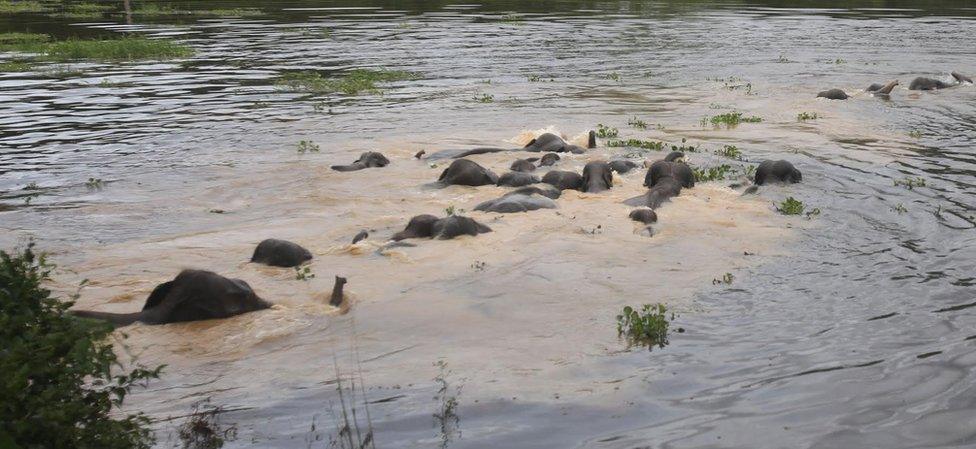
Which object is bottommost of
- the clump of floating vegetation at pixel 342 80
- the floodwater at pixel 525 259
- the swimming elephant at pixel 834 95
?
the floodwater at pixel 525 259

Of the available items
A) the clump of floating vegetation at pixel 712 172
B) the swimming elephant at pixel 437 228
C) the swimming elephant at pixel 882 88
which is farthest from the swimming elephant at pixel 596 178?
the swimming elephant at pixel 882 88

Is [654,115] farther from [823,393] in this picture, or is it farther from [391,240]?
[823,393]

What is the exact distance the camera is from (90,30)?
40.9 metres

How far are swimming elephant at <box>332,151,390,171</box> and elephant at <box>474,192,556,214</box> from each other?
137 inches

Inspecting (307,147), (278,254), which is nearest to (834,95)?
(307,147)

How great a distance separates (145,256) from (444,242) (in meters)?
3.56

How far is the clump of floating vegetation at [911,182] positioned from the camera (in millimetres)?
15195

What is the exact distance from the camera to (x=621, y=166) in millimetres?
16609

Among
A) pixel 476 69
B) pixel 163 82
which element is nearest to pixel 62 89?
pixel 163 82

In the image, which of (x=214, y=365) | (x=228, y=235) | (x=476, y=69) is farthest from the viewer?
(x=476, y=69)

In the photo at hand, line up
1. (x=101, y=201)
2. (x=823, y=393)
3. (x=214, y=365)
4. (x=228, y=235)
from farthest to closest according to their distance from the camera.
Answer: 1. (x=101, y=201)
2. (x=228, y=235)
3. (x=214, y=365)
4. (x=823, y=393)

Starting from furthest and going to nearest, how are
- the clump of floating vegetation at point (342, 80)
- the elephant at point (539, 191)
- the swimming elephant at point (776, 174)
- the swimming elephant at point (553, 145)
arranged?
1. the clump of floating vegetation at point (342, 80)
2. the swimming elephant at point (553, 145)
3. the swimming elephant at point (776, 174)
4. the elephant at point (539, 191)

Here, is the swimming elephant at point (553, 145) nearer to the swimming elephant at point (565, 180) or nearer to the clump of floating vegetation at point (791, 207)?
the swimming elephant at point (565, 180)

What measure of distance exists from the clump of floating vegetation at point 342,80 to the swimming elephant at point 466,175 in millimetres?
11072
